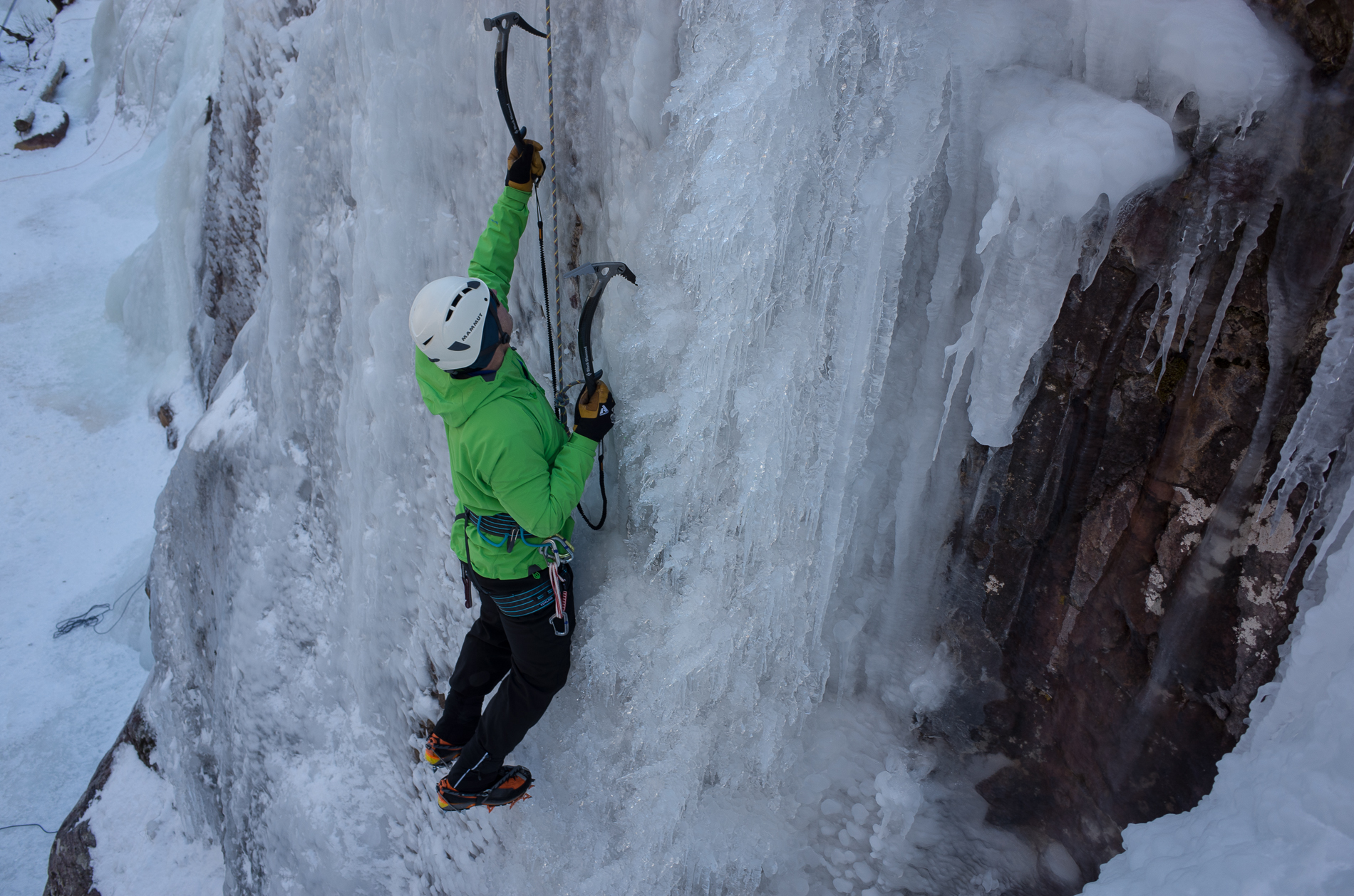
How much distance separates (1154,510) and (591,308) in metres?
1.67

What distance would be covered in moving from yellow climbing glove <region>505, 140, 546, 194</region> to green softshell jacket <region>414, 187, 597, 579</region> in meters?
0.02

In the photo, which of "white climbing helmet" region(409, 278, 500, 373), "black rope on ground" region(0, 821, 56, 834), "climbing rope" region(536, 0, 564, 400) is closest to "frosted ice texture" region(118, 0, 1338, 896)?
"climbing rope" region(536, 0, 564, 400)

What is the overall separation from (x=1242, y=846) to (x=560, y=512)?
Answer: 1746 mm

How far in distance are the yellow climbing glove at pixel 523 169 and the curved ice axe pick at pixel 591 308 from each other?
10.9 inches

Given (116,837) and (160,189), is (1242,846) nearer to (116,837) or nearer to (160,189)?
(116,837)

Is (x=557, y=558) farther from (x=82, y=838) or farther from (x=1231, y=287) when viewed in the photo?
(x=82, y=838)

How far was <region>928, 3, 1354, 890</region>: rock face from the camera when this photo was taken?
165 centimetres

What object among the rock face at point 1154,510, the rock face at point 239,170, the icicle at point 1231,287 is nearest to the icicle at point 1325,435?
the rock face at point 1154,510

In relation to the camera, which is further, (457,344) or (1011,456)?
(1011,456)

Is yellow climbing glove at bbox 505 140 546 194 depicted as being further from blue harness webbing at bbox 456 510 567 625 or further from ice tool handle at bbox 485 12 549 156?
blue harness webbing at bbox 456 510 567 625

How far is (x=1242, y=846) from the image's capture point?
166cm

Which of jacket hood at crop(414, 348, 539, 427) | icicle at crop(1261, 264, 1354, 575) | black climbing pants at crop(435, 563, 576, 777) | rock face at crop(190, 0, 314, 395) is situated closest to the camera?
icicle at crop(1261, 264, 1354, 575)

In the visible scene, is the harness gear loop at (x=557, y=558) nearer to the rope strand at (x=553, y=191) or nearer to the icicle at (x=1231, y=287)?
the rope strand at (x=553, y=191)

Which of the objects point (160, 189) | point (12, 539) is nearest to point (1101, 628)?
point (160, 189)
